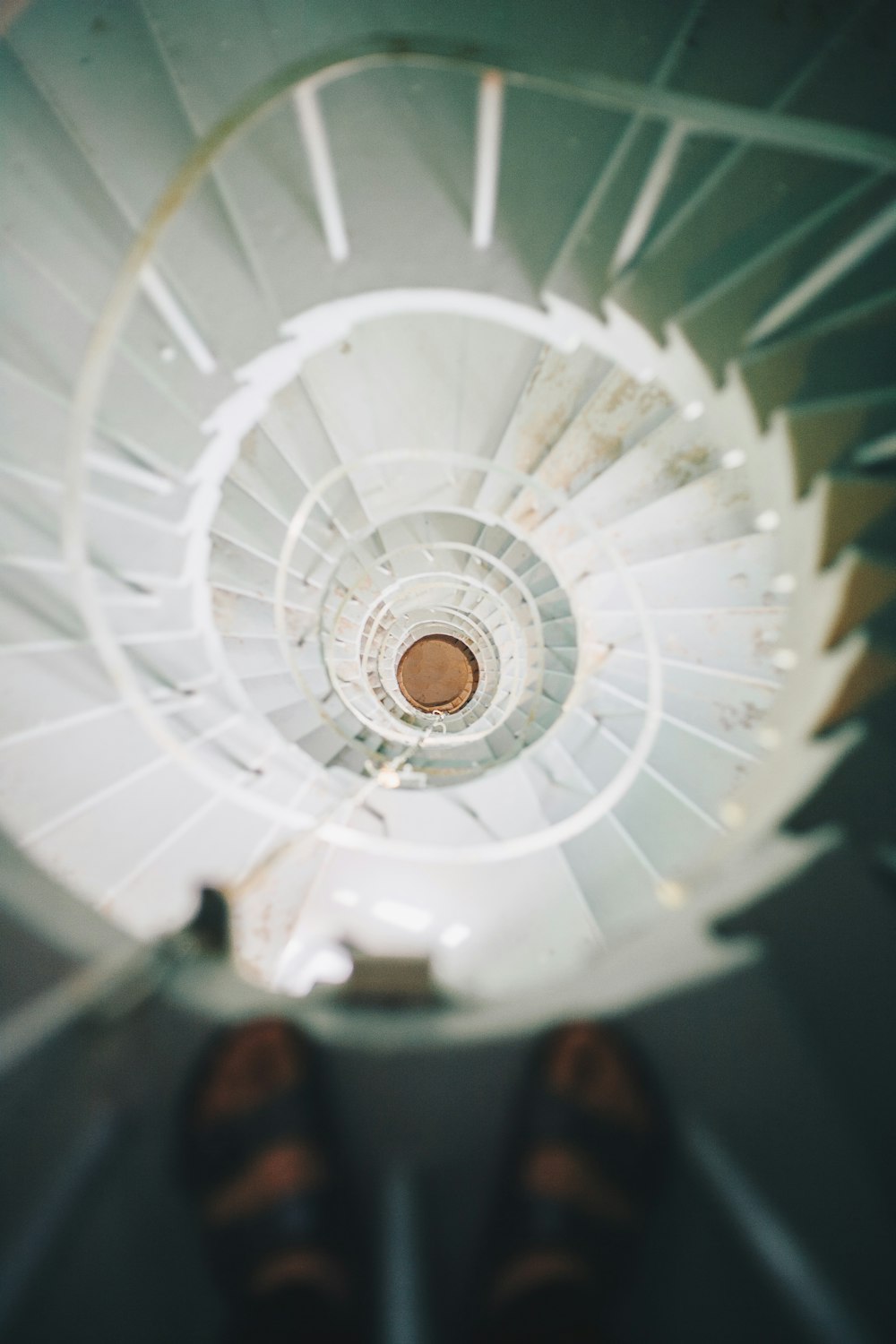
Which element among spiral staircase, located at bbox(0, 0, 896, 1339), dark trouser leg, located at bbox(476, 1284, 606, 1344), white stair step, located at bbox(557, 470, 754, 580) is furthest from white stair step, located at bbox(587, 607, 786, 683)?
dark trouser leg, located at bbox(476, 1284, 606, 1344)

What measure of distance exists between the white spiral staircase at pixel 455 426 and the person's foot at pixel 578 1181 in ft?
0.64

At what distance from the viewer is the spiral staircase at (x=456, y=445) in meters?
1.70

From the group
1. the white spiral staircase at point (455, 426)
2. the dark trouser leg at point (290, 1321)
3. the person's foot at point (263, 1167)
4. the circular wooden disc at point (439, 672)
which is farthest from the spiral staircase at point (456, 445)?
the circular wooden disc at point (439, 672)

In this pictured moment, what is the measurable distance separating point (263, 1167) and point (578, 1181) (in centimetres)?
83

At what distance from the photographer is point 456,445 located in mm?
3646

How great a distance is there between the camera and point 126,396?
2.46 meters

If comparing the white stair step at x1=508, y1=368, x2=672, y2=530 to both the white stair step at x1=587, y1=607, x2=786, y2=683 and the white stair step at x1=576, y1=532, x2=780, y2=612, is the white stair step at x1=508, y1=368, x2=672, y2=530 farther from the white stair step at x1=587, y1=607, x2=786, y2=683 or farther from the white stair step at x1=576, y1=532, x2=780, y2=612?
the white stair step at x1=587, y1=607, x2=786, y2=683

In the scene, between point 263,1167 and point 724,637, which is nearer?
point 263,1167

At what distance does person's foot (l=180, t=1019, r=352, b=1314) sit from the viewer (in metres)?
1.30

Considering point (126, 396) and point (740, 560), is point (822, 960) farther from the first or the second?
point (126, 396)

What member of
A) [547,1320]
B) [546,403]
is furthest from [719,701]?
[547,1320]

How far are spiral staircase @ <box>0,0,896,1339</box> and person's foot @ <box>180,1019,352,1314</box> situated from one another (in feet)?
0.49

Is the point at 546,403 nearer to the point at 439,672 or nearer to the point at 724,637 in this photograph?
the point at 724,637

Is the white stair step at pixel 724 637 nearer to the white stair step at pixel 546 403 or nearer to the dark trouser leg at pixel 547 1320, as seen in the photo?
the white stair step at pixel 546 403
